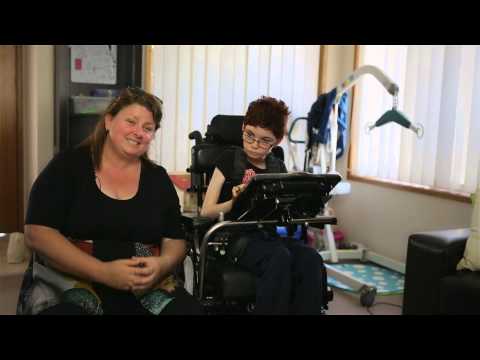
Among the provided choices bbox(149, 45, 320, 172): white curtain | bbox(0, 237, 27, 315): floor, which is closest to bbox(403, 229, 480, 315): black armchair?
bbox(0, 237, 27, 315): floor

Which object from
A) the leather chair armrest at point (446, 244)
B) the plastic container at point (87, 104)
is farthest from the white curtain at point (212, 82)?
the leather chair armrest at point (446, 244)

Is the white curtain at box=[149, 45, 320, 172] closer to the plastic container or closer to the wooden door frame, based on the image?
the plastic container

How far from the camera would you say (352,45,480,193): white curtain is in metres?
3.06

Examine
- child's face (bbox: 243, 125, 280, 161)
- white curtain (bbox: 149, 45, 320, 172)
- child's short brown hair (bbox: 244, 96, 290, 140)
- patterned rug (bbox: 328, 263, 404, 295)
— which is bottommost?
patterned rug (bbox: 328, 263, 404, 295)

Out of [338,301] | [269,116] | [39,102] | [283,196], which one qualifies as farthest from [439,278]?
[39,102]

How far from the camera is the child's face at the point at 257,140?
2.00 metres

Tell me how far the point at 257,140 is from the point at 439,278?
1.02 metres

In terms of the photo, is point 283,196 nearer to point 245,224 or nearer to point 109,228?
point 245,224

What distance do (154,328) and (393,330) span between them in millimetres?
454

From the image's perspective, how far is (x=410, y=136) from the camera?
138 inches

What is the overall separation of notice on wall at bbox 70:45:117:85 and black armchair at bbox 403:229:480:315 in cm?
255

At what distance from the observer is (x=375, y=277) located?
340 cm

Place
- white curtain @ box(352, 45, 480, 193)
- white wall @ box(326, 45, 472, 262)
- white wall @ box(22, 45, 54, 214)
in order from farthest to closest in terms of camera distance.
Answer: white wall @ box(22, 45, 54, 214), white wall @ box(326, 45, 472, 262), white curtain @ box(352, 45, 480, 193)
